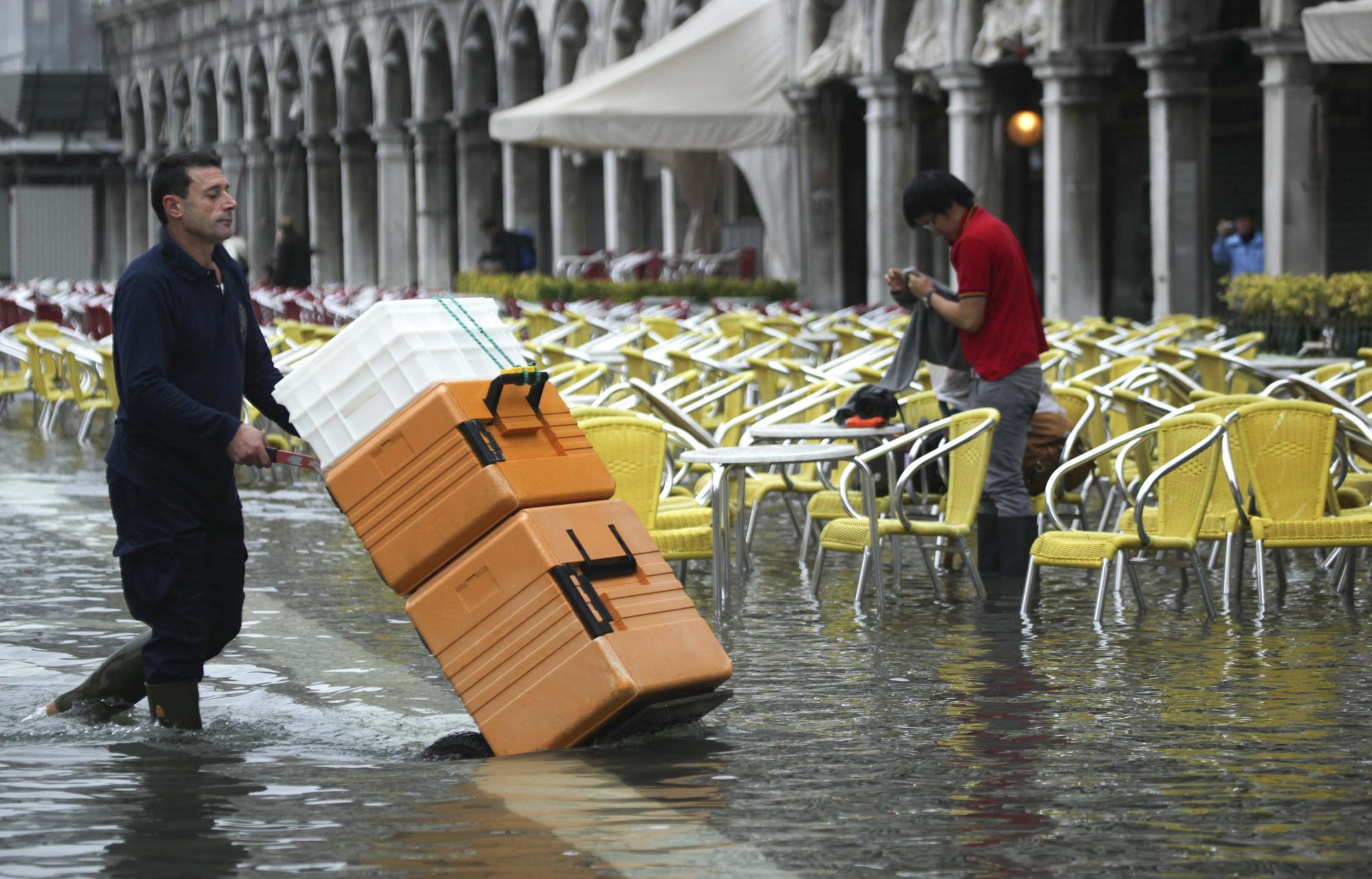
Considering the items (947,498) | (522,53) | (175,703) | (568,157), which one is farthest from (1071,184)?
(175,703)

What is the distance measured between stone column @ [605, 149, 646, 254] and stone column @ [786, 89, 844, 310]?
6089 mm

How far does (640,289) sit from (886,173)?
9.99 feet

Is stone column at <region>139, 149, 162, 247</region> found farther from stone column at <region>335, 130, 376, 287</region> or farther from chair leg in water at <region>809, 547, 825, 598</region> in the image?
chair leg in water at <region>809, 547, 825, 598</region>

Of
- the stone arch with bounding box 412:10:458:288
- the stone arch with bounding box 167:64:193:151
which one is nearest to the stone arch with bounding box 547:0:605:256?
the stone arch with bounding box 412:10:458:288

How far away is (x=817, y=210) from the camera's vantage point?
28.2 meters

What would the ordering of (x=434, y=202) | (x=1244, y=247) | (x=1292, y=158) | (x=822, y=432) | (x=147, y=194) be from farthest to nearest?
1. (x=147, y=194)
2. (x=434, y=202)
3. (x=1244, y=247)
4. (x=1292, y=158)
5. (x=822, y=432)

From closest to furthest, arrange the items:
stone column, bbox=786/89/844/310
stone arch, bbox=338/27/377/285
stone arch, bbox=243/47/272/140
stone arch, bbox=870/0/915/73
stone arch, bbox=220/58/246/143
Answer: stone arch, bbox=870/0/915/73, stone column, bbox=786/89/844/310, stone arch, bbox=338/27/377/285, stone arch, bbox=243/47/272/140, stone arch, bbox=220/58/246/143

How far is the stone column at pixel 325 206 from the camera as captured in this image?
163 ft

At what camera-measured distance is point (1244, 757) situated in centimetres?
609

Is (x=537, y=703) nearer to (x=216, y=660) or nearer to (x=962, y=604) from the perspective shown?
(x=216, y=660)

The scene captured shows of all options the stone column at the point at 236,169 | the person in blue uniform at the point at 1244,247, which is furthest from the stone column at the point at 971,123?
the stone column at the point at 236,169

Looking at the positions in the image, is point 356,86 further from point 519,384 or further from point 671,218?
point 519,384

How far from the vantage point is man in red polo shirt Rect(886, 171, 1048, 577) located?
9406 mm

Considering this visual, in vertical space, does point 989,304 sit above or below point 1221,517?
above
